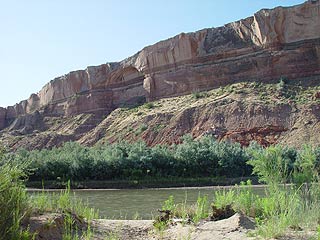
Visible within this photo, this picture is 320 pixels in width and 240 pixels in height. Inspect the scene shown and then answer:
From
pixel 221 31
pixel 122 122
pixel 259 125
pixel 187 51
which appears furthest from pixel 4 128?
pixel 259 125

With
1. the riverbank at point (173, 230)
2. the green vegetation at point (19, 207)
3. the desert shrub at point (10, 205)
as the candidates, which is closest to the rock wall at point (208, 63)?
the riverbank at point (173, 230)

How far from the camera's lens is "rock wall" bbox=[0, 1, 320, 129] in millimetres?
51719

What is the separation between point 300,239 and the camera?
6527mm

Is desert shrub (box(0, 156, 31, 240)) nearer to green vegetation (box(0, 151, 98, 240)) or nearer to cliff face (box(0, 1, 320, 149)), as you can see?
green vegetation (box(0, 151, 98, 240))

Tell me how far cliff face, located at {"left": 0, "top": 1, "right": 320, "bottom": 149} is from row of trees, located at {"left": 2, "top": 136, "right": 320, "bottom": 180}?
18.7 metres

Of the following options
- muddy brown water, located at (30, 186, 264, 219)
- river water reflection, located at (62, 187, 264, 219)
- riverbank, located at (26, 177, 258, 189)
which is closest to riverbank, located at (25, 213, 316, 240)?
muddy brown water, located at (30, 186, 264, 219)

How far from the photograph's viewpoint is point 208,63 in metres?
57.4

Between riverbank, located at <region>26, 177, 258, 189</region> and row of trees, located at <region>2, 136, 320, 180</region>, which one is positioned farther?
row of trees, located at <region>2, 136, 320, 180</region>

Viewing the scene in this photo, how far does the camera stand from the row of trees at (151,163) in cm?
3525

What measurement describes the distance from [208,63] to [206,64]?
0.30m

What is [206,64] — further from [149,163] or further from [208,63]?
[149,163]

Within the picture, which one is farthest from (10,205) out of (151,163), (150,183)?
(151,163)

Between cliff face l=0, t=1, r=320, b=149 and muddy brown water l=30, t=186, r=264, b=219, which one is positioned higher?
cliff face l=0, t=1, r=320, b=149

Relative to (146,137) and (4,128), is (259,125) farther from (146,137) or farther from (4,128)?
(4,128)
